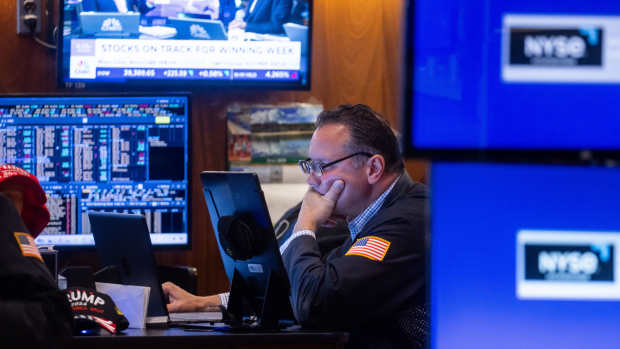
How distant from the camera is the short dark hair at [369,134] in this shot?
2428 mm

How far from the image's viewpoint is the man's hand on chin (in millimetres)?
2361

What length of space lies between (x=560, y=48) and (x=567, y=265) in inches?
9.5

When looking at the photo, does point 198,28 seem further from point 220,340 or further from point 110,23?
point 220,340

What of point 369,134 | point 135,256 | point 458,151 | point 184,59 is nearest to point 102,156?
point 184,59

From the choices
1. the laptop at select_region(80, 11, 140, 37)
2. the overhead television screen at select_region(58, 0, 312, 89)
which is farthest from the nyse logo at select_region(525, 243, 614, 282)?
the laptop at select_region(80, 11, 140, 37)

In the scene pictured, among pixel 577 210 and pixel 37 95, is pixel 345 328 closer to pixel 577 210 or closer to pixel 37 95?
pixel 577 210

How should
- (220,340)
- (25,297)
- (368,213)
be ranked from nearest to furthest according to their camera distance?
(25,297) → (220,340) → (368,213)

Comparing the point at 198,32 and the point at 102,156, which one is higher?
the point at 198,32

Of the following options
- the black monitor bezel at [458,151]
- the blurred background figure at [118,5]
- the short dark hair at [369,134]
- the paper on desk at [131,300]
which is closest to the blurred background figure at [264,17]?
the blurred background figure at [118,5]

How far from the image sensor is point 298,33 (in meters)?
3.10

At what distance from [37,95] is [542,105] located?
8.04ft

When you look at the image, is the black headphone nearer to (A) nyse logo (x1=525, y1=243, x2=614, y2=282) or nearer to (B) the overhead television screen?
(B) the overhead television screen

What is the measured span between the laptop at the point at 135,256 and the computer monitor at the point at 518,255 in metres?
1.50

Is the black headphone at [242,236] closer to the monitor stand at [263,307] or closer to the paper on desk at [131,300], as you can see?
the monitor stand at [263,307]
